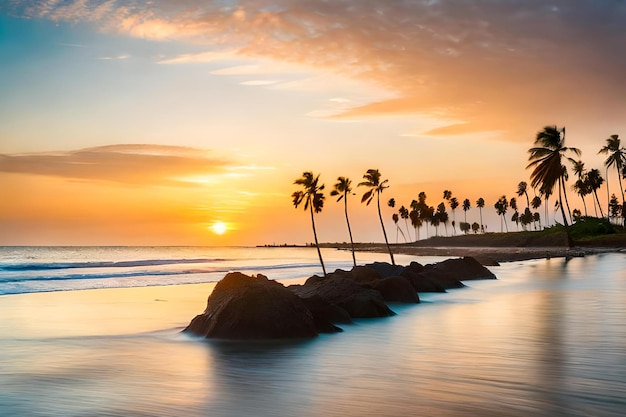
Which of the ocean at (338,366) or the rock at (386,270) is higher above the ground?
the rock at (386,270)

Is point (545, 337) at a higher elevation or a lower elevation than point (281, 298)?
lower

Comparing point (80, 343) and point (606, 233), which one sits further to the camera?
point (606, 233)

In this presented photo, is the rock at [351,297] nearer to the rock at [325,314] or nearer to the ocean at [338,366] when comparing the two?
the ocean at [338,366]

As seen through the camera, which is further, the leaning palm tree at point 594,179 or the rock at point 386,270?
the leaning palm tree at point 594,179

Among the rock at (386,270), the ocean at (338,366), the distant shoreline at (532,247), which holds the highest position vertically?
the rock at (386,270)

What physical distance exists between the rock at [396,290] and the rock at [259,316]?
1045cm

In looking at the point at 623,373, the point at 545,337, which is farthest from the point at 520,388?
the point at 545,337

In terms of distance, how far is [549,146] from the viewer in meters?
74.9

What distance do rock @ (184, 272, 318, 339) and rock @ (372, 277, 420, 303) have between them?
10.4 m

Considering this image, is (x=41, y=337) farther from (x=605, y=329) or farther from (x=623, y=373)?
(x=605, y=329)

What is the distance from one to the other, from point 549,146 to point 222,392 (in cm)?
7345

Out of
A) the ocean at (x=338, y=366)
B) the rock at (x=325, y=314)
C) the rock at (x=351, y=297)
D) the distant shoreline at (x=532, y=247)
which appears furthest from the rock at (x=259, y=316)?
the distant shoreline at (x=532, y=247)

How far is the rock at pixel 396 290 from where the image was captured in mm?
25781

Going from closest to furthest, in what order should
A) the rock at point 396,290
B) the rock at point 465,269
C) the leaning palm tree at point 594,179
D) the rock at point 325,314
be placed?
1. the rock at point 325,314
2. the rock at point 396,290
3. the rock at point 465,269
4. the leaning palm tree at point 594,179
